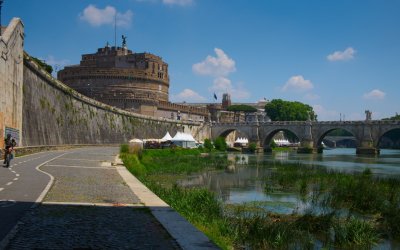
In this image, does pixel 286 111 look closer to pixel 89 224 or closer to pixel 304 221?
pixel 304 221

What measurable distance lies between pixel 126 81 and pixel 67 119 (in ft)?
189

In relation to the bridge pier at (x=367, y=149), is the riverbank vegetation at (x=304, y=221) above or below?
below

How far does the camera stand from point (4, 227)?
27.9 feet

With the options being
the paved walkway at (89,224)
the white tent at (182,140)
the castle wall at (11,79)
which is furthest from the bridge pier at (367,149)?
the paved walkway at (89,224)

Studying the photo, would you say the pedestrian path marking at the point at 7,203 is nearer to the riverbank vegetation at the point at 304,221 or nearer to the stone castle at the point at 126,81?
the riverbank vegetation at the point at 304,221

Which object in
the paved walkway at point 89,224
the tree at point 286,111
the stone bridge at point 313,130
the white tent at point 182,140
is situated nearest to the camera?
the paved walkway at point 89,224

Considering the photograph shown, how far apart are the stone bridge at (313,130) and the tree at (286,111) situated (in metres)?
39.9

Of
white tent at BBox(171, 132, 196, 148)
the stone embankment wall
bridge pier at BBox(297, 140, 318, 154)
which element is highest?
the stone embankment wall

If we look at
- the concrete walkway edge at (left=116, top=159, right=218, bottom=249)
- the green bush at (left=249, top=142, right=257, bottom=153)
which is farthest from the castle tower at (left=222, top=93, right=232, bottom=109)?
the concrete walkway edge at (left=116, top=159, right=218, bottom=249)

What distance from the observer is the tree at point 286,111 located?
6009 inches

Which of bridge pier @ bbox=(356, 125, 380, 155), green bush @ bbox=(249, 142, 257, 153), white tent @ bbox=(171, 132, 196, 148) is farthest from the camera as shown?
green bush @ bbox=(249, 142, 257, 153)

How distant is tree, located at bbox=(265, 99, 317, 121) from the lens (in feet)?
501

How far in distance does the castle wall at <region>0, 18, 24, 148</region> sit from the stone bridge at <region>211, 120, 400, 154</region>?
238ft

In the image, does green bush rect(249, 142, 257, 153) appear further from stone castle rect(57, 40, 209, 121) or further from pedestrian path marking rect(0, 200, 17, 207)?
pedestrian path marking rect(0, 200, 17, 207)
